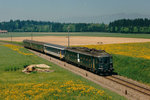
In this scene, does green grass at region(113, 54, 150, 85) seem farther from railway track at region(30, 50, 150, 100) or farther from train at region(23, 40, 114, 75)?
train at region(23, 40, 114, 75)

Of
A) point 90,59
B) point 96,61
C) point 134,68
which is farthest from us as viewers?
point 134,68

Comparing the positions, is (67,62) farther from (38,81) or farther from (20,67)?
(38,81)

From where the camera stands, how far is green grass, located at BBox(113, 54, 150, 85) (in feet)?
101

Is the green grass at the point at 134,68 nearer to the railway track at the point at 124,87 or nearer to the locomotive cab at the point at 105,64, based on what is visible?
the railway track at the point at 124,87

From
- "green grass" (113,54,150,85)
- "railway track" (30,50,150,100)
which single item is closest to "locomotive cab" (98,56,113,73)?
"railway track" (30,50,150,100)

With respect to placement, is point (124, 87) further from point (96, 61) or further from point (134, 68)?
point (134, 68)

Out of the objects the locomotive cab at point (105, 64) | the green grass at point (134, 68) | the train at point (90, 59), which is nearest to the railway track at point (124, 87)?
the locomotive cab at point (105, 64)

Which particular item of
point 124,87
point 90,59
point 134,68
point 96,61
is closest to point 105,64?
point 96,61

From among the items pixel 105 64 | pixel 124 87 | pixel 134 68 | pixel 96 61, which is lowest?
pixel 124 87

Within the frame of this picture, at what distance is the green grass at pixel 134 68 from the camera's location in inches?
1207

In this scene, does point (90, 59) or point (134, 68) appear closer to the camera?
point (90, 59)

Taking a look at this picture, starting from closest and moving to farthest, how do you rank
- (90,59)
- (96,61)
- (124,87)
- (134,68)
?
(124,87) < (96,61) < (90,59) < (134,68)

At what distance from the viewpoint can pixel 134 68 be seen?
3369 cm

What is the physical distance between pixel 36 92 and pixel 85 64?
1562 centimetres
